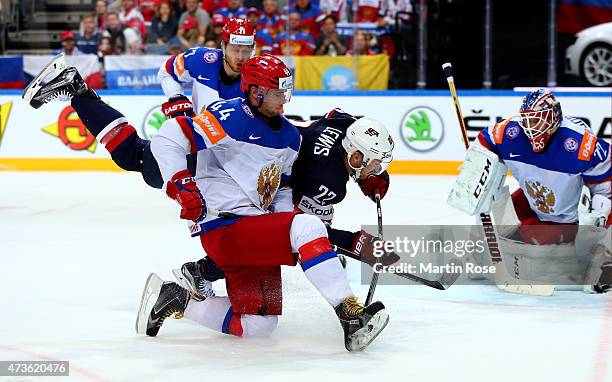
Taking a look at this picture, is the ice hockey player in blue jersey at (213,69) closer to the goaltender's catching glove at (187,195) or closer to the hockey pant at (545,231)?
the hockey pant at (545,231)

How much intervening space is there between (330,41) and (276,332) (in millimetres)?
6174

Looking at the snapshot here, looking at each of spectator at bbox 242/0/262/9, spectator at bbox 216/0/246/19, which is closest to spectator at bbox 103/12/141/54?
spectator at bbox 216/0/246/19

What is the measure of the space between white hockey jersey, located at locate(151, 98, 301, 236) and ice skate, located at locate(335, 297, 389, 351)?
553mm

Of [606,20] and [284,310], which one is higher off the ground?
[606,20]

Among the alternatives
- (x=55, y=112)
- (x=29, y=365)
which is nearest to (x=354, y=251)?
(x=29, y=365)

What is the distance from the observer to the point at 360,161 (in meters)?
3.87

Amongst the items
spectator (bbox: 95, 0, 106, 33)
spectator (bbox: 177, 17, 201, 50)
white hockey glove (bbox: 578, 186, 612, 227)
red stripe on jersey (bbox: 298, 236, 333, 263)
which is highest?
Result: spectator (bbox: 95, 0, 106, 33)

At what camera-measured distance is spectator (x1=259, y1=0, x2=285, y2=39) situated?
32.0ft

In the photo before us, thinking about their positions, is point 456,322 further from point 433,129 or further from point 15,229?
point 433,129

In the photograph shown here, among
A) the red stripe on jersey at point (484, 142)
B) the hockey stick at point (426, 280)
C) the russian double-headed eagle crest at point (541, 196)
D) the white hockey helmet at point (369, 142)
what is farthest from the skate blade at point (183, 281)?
the russian double-headed eagle crest at point (541, 196)

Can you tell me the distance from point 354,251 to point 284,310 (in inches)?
20.7

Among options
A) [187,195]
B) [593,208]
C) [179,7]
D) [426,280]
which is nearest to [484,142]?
[593,208]

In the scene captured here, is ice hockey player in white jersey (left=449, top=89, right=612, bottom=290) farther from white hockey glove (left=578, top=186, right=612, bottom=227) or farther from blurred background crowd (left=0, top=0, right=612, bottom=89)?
blurred background crowd (left=0, top=0, right=612, bottom=89)

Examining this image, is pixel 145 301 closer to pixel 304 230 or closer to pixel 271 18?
pixel 304 230
